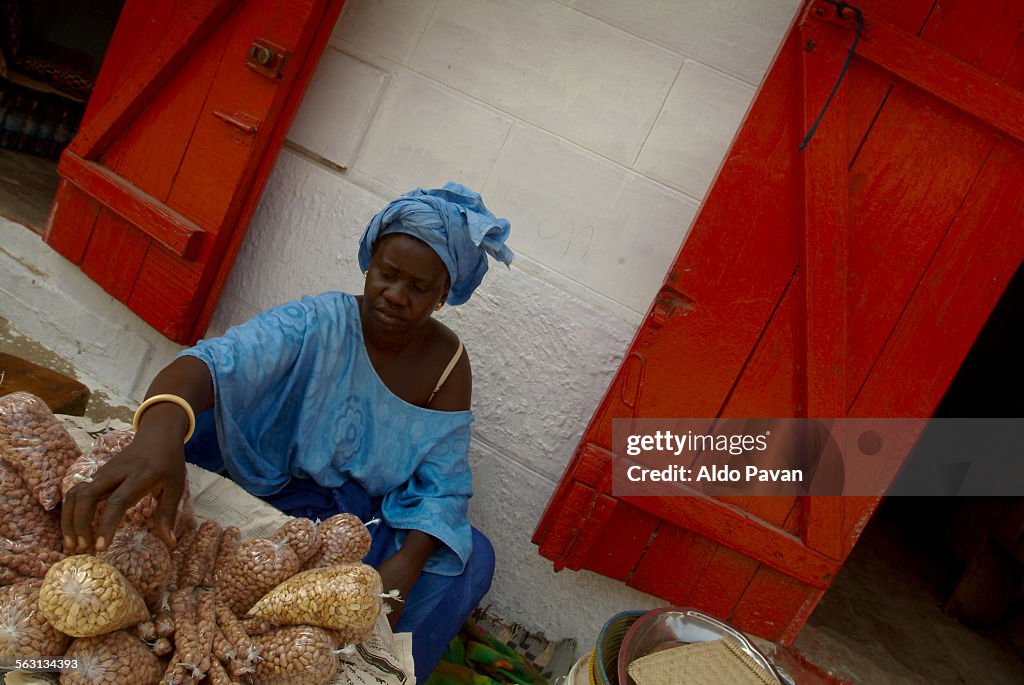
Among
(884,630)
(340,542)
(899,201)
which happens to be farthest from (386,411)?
(884,630)

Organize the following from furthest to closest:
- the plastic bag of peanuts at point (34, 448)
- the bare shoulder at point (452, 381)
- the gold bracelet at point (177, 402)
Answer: the bare shoulder at point (452, 381) < the gold bracelet at point (177, 402) < the plastic bag of peanuts at point (34, 448)

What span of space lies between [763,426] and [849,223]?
2.08 ft

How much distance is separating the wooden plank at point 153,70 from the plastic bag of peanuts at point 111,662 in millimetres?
2292

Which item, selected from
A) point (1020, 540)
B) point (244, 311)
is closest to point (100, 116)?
point (244, 311)

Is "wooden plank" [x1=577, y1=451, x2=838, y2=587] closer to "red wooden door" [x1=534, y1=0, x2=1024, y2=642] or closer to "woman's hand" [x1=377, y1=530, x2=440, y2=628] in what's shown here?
"red wooden door" [x1=534, y1=0, x2=1024, y2=642]

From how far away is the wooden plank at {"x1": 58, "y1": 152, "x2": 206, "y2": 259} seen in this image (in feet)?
9.46

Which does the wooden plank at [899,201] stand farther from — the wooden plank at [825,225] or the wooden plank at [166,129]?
the wooden plank at [166,129]

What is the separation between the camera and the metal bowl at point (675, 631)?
6.26 ft

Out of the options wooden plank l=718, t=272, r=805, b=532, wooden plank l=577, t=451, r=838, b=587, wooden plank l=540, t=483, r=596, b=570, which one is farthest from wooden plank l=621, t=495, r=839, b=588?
wooden plank l=718, t=272, r=805, b=532

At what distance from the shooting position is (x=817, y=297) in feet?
7.43

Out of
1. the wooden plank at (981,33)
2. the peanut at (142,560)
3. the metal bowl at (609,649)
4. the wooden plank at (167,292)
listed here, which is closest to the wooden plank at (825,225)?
the wooden plank at (981,33)

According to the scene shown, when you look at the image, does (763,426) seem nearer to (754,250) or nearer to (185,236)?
(754,250)

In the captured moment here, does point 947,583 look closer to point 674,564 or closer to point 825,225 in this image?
point 674,564

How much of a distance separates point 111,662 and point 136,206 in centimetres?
213
